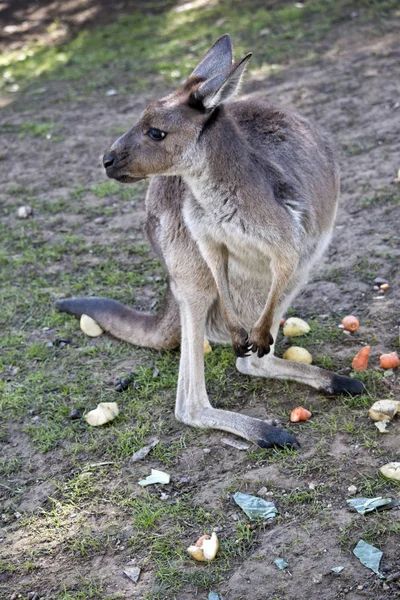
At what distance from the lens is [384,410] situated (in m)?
3.23

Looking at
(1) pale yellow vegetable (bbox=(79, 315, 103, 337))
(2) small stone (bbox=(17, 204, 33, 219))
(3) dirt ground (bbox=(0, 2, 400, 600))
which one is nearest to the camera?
(3) dirt ground (bbox=(0, 2, 400, 600))

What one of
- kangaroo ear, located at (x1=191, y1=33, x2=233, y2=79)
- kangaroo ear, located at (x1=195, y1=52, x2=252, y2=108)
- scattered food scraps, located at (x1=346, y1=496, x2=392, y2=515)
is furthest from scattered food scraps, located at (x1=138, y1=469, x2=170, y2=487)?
kangaroo ear, located at (x1=191, y1=33, x2=233, y2=79)

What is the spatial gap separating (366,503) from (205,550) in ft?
1.92

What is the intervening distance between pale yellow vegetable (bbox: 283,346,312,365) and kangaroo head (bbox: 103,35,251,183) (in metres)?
1.08

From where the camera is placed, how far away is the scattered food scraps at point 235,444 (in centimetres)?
330

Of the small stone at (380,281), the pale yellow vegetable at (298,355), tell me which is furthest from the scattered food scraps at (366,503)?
the small stone at (380,281)

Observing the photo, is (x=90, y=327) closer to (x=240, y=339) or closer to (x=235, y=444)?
(x=240, y=339)

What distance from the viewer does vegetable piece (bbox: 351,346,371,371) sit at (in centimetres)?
362

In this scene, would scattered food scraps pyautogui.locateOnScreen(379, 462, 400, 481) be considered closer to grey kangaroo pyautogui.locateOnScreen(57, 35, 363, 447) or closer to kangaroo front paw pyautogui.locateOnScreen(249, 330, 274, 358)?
grey kangaroo pyautogui.locateOnScreen(57, 35, 363, 447)

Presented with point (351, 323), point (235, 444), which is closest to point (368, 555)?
point (235, 444)

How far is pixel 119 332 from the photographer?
4.11 metres

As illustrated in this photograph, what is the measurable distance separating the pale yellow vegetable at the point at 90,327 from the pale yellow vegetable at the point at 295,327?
99 centimetres

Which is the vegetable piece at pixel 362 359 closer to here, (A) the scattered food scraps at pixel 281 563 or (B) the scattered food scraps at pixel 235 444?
(B) the scattered food scraps at pixel 235 444

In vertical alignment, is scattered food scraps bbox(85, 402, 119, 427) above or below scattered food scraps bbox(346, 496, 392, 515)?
above
